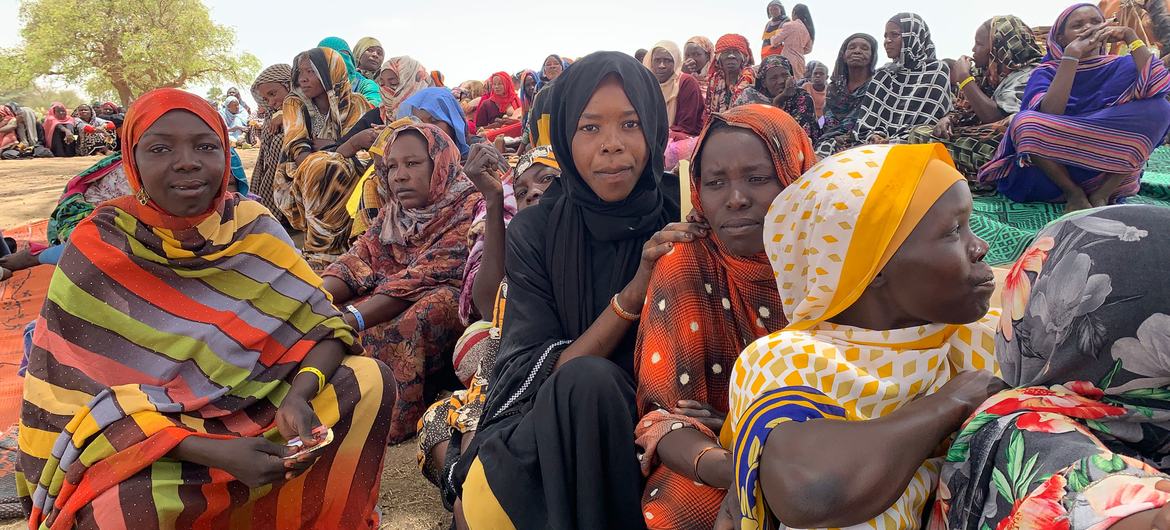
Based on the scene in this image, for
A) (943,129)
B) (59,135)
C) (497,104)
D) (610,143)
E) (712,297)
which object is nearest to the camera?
(712,297)

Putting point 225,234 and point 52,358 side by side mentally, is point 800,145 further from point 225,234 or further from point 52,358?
point 52,358

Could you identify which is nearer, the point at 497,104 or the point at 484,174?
the point at 484,174

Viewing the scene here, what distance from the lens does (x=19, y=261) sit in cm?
621

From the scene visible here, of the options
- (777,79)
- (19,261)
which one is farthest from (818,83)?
(19,261)

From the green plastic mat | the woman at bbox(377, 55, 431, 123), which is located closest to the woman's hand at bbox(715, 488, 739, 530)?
the green plastic mat

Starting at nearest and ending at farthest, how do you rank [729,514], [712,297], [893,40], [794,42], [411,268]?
[729,514] < [712,297] < [411,268] < [893,40] < [794,42]

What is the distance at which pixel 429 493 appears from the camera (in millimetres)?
3289

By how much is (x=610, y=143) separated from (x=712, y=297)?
2.53 ft

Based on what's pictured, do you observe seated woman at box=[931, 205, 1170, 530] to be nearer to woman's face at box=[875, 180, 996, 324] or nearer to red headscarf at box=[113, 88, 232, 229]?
woman's face at box=[875, 180, 996, 324]

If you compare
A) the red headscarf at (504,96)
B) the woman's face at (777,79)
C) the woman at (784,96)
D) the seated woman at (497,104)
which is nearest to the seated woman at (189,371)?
the woman at (784,96)

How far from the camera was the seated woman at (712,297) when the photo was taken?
1.97 m

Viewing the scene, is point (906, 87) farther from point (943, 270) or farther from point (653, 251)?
point (943, 270)

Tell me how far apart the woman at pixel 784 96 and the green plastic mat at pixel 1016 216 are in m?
2.07

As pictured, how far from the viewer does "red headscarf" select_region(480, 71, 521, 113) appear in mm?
11812
